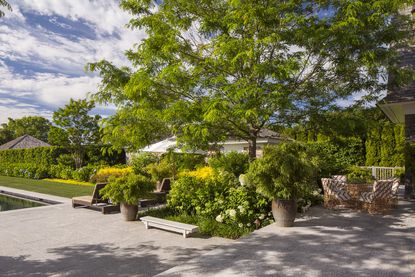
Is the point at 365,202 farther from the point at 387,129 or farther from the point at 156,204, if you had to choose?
the point at 387,129

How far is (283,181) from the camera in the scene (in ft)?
25.1

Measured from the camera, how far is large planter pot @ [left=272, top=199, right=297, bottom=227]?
7723 mm

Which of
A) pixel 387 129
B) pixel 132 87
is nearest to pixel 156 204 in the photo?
pixel 132 87

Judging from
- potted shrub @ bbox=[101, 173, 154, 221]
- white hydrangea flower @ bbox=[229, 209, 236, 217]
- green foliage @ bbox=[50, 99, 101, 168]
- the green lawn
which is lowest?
the green lawn

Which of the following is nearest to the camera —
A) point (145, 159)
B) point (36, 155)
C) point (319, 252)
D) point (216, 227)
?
point (319, 252)

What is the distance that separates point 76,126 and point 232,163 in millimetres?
20081

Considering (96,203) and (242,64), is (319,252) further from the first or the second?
(96,203)

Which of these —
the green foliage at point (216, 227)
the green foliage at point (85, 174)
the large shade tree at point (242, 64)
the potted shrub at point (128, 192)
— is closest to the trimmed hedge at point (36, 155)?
the green foliage at point (85, 174)

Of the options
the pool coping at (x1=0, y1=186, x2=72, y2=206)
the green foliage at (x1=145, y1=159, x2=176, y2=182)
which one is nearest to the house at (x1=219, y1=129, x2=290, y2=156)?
the green foliage at (x1=145, y1=159, x2=176, y2=182)

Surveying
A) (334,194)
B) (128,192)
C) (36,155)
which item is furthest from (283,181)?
(36,155)

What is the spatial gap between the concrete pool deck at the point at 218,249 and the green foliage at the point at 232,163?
277cm

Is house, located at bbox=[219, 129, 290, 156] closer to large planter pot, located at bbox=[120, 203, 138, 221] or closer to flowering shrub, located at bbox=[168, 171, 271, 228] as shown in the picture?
flowering shrub, located at bbox=[168, 171, 271, 228]

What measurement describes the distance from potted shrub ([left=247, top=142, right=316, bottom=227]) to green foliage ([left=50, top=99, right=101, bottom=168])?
22.1 m

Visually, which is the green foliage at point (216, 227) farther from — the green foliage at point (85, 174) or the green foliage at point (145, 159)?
the green foliage at point (85, 174)
